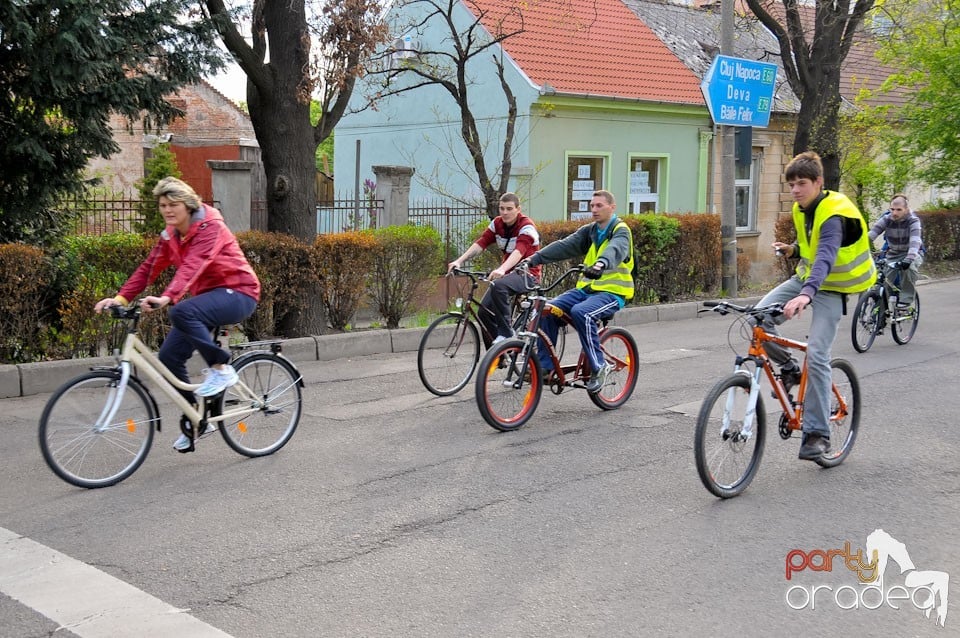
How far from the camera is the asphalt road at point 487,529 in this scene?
433 cm

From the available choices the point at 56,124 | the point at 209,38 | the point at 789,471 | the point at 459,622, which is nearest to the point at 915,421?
the point at 789,471

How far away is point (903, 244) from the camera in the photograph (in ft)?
40.1

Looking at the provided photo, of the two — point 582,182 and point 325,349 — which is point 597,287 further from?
point 582,182

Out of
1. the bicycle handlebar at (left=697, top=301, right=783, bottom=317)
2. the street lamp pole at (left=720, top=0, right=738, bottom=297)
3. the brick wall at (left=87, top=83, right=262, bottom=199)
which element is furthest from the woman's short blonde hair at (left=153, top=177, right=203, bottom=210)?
the brick wall at (left=87, top=83, right=262, bottom=199)

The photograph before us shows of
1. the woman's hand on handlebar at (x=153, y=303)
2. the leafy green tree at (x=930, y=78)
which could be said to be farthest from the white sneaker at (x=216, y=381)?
the leafy green tree at (x=930, y=78)

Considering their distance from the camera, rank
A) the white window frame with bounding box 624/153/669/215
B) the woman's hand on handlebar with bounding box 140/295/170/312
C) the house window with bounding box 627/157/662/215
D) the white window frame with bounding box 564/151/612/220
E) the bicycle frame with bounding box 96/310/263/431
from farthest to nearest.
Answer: the house window with bounding box 627/157/662/215
the white window frame with bounding box 624/153/669/215
the white window frame with bounding box 564/151/612/220
the bicycle frame with bounding box 96/310/263/431
the woman's hand on handlebar with bounding box 140/295/170/312

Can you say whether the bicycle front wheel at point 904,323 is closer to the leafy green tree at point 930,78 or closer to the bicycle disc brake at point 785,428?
the bicycle disc brake at point 785,428

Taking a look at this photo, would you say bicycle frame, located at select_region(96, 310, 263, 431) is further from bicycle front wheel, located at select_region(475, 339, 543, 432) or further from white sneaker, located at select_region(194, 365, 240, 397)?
bicycle front wheel, located at select_region(475, 339, 543, 432)

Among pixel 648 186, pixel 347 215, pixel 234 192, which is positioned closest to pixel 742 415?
pixel 234 192

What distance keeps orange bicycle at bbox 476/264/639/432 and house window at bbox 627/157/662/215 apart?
14733mm

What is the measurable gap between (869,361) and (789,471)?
188 inches

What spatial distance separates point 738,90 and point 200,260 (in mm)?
12056

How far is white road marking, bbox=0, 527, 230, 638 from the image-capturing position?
415 cm

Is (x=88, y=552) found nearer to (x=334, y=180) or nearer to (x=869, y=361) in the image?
(x=869, y=361)
